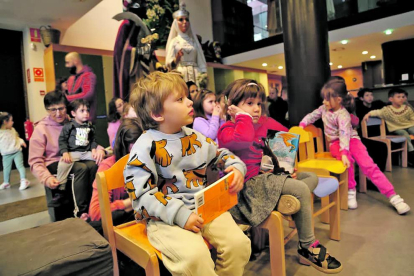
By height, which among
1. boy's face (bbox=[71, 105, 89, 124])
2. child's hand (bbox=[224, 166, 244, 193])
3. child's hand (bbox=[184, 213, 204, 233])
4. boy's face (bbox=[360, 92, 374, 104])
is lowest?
child's hand (bbox=[184, 213, 204, 233])

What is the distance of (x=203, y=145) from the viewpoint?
1.23 m

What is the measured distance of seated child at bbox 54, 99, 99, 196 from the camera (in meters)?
2.13

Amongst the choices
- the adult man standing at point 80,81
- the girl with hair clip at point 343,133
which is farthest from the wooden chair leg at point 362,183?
the adult man standing at point 80,81

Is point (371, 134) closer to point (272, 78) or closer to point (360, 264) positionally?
point (360, 264)

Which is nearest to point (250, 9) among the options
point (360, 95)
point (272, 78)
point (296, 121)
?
point (272, 78)

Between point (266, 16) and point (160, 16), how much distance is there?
3.83 meters

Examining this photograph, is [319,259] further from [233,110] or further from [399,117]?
[399,117]

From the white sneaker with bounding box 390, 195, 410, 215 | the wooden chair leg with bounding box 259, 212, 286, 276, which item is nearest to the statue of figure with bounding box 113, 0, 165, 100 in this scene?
the wooden chair leg with bounding box 259, 212, 286, 276

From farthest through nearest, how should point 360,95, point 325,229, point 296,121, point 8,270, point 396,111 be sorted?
point 360,95 → point 396,111 → point 296,121 → point 325,229 → point 8,270

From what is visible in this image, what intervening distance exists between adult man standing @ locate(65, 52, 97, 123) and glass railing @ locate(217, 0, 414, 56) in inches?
193

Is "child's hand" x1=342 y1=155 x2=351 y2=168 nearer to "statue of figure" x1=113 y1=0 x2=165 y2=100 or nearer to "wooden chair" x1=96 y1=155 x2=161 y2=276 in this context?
"wooden chair" x1=96 y1=155 x2=161 y2=276

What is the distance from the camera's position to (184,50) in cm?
337

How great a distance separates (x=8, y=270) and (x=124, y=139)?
884mm

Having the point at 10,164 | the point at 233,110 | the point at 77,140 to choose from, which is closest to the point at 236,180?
the point at 233,110
